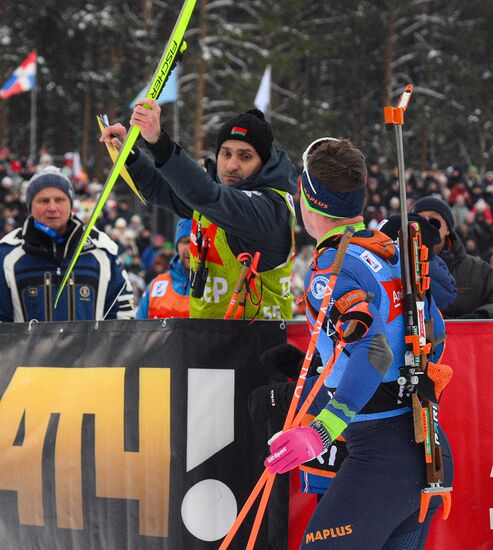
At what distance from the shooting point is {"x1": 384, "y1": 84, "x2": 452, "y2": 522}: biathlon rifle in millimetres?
3312

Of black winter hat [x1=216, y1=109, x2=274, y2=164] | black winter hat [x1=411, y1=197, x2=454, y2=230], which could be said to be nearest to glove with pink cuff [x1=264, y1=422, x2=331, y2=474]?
black winter hat [x1=216, y1=109, x2=274, y2=164]

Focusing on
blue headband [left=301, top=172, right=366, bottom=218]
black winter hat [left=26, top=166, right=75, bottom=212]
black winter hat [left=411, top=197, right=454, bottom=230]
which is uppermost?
black winter hat [left=26, top=166, right=75, bottom=212]

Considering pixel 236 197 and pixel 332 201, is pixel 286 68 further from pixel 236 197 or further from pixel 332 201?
pixel 332 201

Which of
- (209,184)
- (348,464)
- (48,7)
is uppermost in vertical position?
(48,7)

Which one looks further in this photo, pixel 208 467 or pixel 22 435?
pixel 22 435

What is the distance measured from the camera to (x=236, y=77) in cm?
3491

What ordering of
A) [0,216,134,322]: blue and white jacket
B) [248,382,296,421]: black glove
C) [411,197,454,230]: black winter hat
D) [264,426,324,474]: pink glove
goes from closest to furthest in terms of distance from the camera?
[264,426,324,474]: pink glove, [248,382,296,421]: black glove, [0,216,134,322]: blue and white jacket, [411,197,454,230]: black winter hat

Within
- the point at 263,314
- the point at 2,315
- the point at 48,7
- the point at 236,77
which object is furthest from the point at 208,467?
the point at 48,7

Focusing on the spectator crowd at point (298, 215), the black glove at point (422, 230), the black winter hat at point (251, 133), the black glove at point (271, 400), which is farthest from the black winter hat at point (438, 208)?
the spectator crowd at point (298, 215)

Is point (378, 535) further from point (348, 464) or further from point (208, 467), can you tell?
point (208, 467)

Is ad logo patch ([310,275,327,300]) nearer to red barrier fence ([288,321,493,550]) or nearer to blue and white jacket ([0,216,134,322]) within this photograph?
red barrier fence ([288,321,493,550])

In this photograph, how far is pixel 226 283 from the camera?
4305mm

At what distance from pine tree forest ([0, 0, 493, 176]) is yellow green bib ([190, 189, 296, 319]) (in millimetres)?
29370

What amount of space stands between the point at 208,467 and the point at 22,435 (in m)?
0.97
